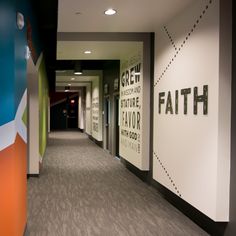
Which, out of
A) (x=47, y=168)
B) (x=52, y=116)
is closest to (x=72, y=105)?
(x=52, y=116)

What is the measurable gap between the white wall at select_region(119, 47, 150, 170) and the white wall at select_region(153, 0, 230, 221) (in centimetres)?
74

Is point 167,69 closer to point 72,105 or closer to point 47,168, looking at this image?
point 47,168

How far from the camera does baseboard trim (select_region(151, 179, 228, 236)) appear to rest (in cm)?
401

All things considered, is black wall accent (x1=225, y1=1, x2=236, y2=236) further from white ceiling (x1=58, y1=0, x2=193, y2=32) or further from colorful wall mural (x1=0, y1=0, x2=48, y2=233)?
colorful wall mural (x1=0, y1=0, x2=48, y2=233)

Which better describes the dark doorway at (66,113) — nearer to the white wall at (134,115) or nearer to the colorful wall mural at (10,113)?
the white wall at (134,115)

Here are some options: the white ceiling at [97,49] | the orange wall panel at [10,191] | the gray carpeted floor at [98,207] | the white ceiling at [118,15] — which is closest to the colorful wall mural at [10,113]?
the orange wall panel at [10,191]

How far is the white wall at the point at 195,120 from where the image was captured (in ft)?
12.7

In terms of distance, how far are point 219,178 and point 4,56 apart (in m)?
2.58

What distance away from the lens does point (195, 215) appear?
4574 millimetres

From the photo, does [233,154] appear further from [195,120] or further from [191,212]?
[191,212]

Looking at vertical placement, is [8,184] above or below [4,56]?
below

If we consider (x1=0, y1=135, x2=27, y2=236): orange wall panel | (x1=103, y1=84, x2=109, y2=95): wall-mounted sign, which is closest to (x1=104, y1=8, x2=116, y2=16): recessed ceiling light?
(x1=0, y1=135, x2=27, y2=236): orange wall panel

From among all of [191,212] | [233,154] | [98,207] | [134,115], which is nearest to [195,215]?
[191,212]

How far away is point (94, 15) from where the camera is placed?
5.41 m
